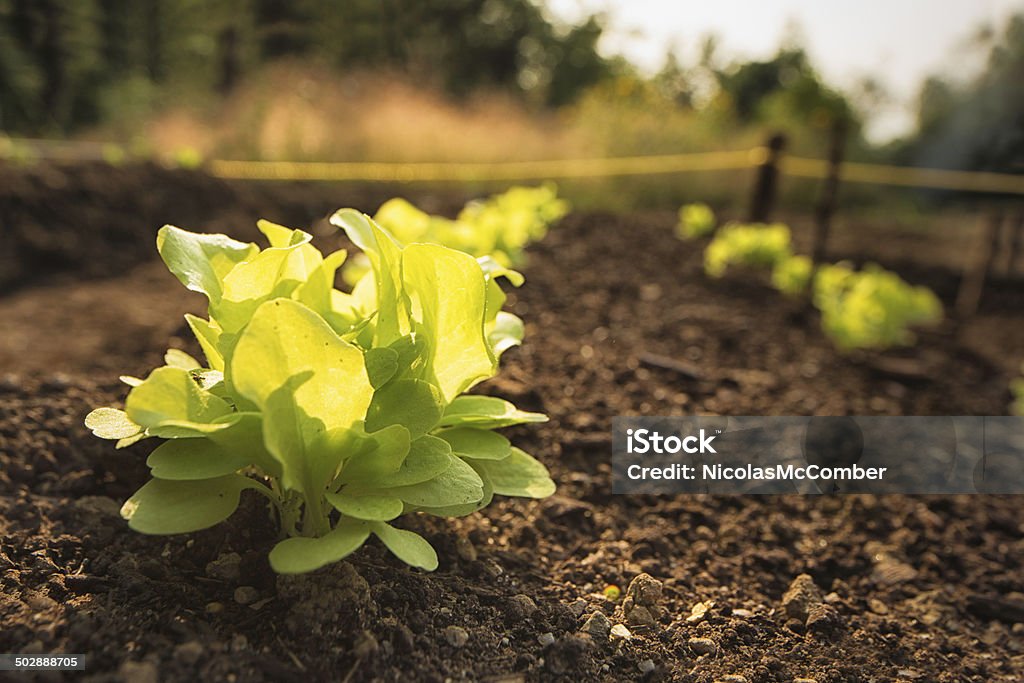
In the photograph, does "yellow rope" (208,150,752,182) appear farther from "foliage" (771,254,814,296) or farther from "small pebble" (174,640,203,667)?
→ "small pebble" (174,640,203,667)

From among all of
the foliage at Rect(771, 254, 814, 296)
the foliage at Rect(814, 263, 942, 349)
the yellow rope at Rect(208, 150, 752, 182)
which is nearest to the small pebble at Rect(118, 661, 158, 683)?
the foliage at Rect(814, 263, 942, 349)

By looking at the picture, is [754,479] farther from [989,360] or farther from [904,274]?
[904,274]

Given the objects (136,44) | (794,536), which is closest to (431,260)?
(794,536)

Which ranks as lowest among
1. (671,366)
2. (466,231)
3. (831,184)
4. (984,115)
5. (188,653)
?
(188,653)

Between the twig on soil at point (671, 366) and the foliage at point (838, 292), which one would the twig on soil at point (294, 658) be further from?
the foliage at point (838, 292)

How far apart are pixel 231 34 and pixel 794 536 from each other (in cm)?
1026

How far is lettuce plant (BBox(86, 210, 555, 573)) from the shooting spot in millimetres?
1069

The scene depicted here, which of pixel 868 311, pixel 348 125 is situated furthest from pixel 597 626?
pixel 348 125

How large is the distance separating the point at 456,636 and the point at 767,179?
19.2 ft

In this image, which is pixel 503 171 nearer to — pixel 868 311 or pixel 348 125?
pixel 348 125

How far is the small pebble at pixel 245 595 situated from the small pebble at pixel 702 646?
2.37ft

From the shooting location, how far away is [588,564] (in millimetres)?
1633

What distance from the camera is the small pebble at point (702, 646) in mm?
1406

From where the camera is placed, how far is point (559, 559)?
64.2 inches
